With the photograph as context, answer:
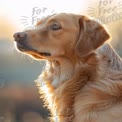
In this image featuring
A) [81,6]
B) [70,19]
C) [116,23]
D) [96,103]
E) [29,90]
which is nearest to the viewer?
[96,103]

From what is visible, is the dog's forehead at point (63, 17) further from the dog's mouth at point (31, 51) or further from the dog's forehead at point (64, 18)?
the dog's mouth at point (31, 51)

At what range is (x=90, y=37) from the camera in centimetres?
138

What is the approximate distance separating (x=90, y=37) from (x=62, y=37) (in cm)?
11

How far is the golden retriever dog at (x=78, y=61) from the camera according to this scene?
1333mm

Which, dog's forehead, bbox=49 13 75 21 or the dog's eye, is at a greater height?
dog's forehead, bbox=49 13 75 21

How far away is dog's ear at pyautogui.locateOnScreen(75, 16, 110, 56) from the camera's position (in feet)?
4.47

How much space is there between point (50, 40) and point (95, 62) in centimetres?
19

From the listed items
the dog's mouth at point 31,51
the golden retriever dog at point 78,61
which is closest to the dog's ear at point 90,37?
the golden retriever dog at point 78,61

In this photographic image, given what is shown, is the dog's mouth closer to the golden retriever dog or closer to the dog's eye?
the golden retriever dog

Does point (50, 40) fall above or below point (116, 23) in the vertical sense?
above

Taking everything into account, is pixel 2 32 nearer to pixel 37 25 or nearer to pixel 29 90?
pixel 29 90

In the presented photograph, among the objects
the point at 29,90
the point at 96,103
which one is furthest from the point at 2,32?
the point at 96,103

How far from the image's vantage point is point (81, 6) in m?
2.06

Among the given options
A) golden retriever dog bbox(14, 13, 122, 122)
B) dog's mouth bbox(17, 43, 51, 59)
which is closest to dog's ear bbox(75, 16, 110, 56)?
golden retriever dog bbox(14, 13, 122, 122)
